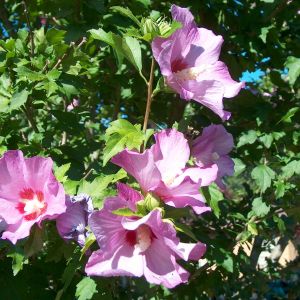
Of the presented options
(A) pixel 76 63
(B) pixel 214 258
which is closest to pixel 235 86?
(A) pixel 76 63

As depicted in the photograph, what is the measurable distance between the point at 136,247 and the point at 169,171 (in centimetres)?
18

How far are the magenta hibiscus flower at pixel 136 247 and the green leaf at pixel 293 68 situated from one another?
1480 mm

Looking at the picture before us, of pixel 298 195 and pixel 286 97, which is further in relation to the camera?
pixel 286 97

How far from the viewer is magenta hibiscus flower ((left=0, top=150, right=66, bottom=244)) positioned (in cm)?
117

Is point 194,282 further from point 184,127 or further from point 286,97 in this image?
point 184,127

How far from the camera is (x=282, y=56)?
2.73 meters

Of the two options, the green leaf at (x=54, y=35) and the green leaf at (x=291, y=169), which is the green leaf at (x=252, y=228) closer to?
the green leaf at (x=291, y=169)

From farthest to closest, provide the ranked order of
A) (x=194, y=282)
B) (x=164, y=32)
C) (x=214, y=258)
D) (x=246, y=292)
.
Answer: (x=246, y=292)
(x=194, y=282)
(x=214, y=258)
(x=164, y=32)

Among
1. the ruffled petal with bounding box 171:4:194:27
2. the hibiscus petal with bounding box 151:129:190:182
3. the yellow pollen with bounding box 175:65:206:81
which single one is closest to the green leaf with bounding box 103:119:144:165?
the hibiscus petal with bounding box 151:129:190:182

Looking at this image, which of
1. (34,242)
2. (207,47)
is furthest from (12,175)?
(207,47)

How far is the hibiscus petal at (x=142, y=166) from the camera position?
1.10 meters

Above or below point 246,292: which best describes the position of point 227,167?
above

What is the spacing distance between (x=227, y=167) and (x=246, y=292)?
2.61 m

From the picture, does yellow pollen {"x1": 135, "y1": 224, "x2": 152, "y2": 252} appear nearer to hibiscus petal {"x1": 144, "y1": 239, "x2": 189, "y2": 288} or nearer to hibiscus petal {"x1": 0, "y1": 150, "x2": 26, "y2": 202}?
hibiscus petal {"x1": 144, "y1": 239, "x2": 189, "y2": 288}
